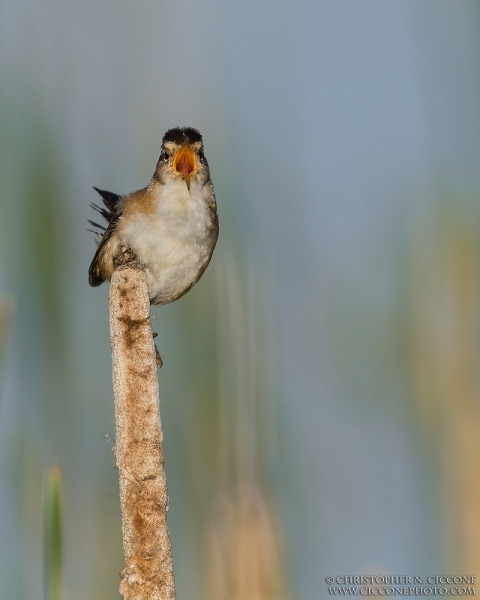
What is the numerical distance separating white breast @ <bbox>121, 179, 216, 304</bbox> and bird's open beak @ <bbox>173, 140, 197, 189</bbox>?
0.19 feet

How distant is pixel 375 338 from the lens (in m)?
2.54

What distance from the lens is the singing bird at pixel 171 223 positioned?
9.66 feet

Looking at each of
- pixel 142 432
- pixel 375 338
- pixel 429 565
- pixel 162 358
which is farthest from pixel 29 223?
pixel 429 565

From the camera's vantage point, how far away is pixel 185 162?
2.91 m

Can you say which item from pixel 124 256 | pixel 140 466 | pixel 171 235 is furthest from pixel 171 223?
pixel 140 466

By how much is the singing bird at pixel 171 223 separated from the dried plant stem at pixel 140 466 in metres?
1.17

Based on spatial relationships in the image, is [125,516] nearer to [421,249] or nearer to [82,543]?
[82,543]

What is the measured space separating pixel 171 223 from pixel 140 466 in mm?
1496

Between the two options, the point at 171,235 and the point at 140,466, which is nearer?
the point at 140,466
